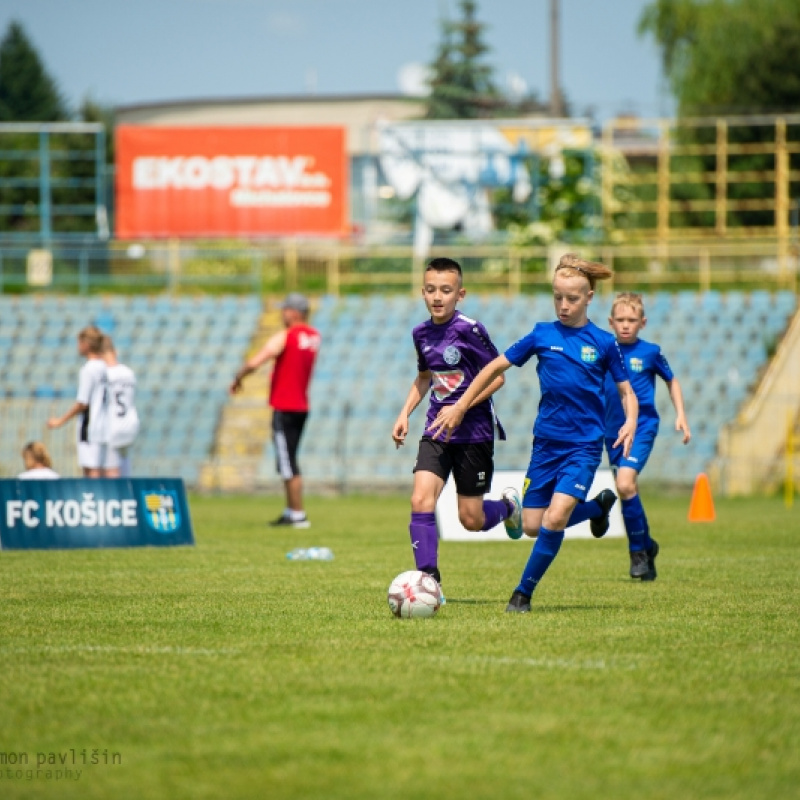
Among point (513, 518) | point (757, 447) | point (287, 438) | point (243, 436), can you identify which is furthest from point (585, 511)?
point (243, 436)

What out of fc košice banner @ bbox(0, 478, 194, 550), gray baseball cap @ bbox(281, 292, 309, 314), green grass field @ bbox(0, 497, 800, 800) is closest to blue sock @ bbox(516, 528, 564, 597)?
green grass field @ bbox(0, 497, 800, 800)

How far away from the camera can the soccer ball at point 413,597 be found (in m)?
7.75

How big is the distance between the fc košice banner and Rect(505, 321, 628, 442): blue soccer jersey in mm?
5579

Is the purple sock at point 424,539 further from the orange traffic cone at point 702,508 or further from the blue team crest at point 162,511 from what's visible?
the orange traffic cone at point 702,508

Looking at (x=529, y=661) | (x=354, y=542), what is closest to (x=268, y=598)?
(x=529, y=661)

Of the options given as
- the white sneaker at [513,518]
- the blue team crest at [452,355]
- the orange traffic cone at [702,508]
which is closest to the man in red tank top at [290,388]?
the orange traffic cone at [702,508]

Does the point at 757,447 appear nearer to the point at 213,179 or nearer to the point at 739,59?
the point at 213,179

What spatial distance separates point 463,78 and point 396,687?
49.3 m

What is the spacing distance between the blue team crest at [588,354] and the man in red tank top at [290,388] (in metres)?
7.41

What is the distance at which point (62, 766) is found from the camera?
14.6 feet

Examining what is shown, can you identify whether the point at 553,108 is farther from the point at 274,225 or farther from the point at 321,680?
the point at 321,680

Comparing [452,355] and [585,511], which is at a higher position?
[452,355]

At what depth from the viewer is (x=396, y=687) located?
5594 mm

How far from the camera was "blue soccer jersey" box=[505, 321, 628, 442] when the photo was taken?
8141 millimetres
